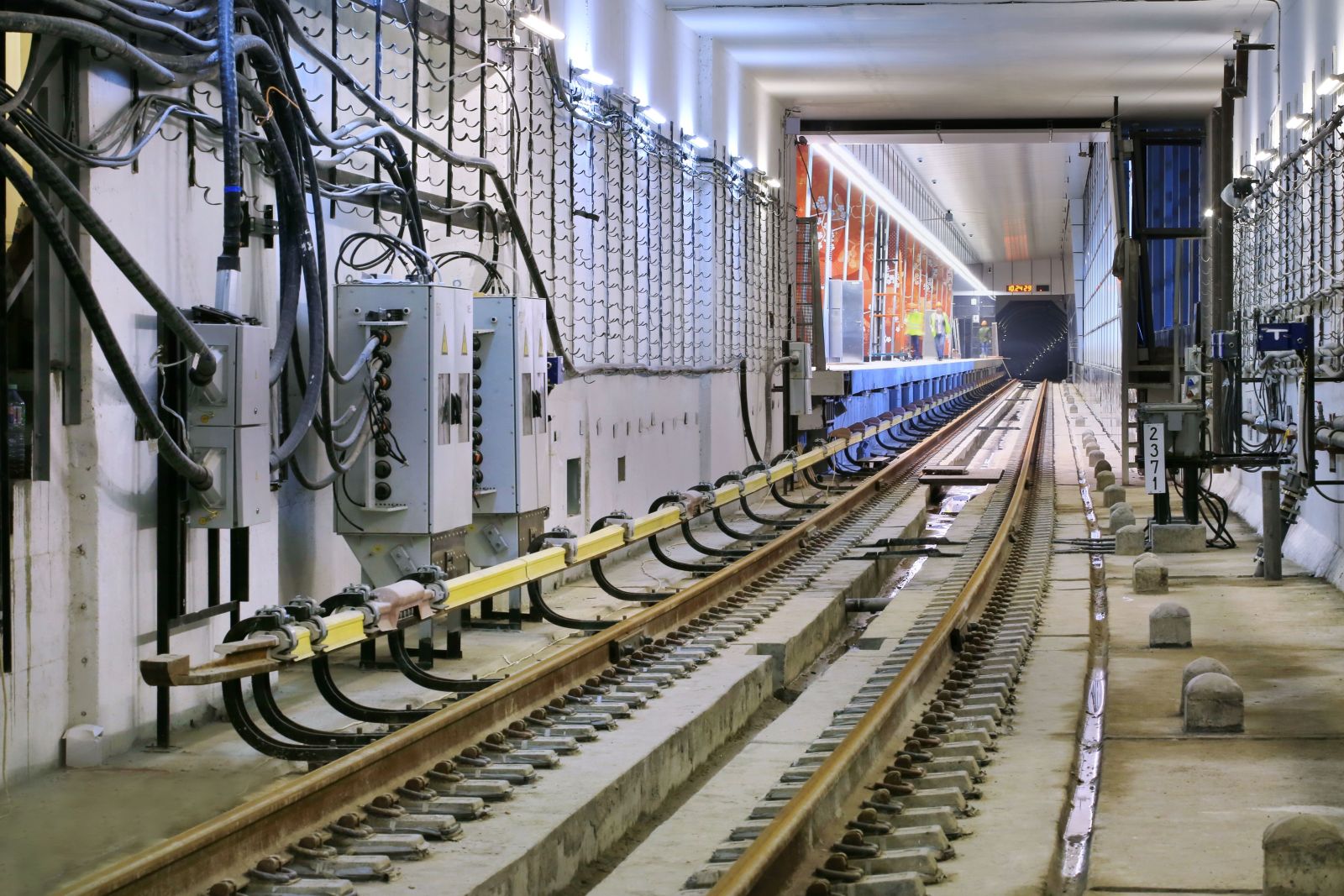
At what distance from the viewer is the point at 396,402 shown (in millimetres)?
9047

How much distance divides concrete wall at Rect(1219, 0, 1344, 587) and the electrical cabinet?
21.6ft

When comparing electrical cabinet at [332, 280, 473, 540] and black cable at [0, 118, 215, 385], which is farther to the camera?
electrical cabinet at [332, 280, 473, 540]

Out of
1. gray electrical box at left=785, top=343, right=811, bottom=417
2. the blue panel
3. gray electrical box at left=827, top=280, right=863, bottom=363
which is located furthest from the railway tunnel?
gray electrical box at left=827, top=280, right=863, bottom=363

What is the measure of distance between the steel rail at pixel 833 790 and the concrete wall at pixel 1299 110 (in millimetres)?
4137

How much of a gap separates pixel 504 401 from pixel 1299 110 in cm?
930

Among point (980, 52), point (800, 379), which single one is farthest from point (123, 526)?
point (800, 379)

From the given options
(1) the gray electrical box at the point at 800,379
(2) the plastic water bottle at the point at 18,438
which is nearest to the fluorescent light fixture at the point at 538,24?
(2) the plastic water bottle at the point at 18,438

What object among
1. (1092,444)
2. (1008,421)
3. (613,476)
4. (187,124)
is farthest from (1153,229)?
(187,124)

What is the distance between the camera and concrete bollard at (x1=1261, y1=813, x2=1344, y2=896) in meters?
4.55

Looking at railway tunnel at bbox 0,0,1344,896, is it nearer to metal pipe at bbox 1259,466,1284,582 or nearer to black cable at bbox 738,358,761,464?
metal pipe at bbox 1259,466,1284,582

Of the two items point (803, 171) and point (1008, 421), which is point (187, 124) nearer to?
point (803, 171)

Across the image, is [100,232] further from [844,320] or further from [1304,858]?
[844,320]

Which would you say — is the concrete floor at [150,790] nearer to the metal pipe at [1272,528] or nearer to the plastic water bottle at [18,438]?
the plastic water bottle at [18,438]

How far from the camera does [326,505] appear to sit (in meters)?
9.48
